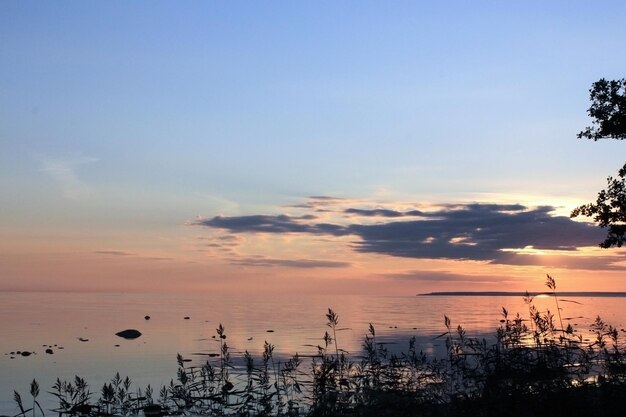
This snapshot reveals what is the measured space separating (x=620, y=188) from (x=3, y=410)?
2406cm

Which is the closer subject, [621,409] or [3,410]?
[621,409]

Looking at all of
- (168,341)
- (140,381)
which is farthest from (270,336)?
(140,381)

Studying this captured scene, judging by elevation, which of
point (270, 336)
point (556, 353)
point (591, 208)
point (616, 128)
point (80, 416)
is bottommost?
point (270, 336)

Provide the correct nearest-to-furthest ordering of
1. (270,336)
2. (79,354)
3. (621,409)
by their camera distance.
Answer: (621,409), (79,354), (270,336)

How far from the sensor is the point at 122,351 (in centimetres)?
5066

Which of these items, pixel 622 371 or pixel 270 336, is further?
pixel 270 336

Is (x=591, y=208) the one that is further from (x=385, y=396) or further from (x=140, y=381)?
(x=140, y=381)

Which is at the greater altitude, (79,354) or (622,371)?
(622,371)

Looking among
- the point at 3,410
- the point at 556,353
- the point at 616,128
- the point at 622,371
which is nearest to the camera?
the point at 622,371

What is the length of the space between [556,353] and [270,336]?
51.1m

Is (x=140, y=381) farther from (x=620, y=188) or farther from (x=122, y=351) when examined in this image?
(x=620, y=188)

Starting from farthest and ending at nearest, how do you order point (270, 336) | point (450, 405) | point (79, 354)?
point (270, 336), point (79, 354), point (450, 405)

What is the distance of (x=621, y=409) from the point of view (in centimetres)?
1145

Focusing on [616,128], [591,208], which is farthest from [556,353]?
[616,128]
